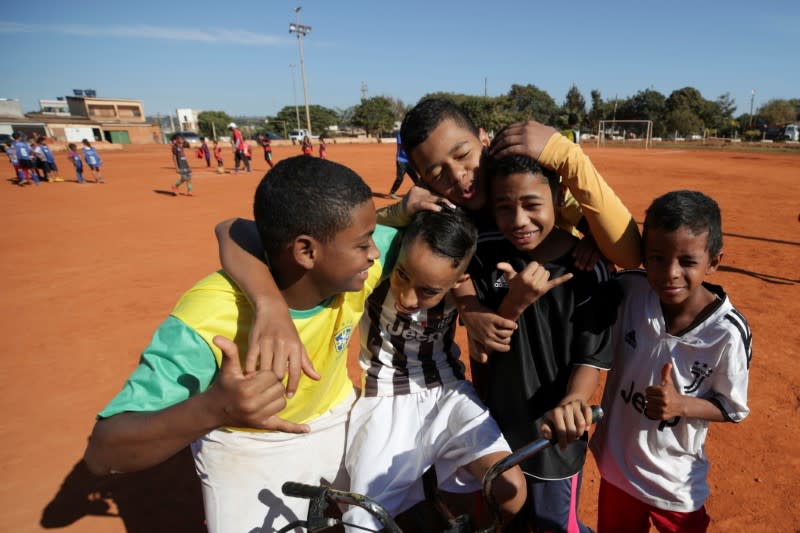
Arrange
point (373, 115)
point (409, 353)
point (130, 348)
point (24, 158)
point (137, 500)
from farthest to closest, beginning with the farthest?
point (373, 115) → point (24, 158) → point (130, 348) → point (137, 500) → point (409, 353)

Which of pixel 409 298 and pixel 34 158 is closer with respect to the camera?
pixel 409 298

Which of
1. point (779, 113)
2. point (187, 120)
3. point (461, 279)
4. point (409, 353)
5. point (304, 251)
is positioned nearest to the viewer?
point (304, 251)

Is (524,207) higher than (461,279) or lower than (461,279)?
higher

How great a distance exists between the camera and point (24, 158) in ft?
60.9

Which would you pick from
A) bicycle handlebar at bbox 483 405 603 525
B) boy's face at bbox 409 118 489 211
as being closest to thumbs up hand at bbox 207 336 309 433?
bicycle handlebar at bbox 483 405 603 525

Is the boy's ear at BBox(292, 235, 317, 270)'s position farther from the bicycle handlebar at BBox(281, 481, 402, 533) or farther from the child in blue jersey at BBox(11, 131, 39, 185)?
the child in blue jersey at BBox(11, 131, 39, 185)

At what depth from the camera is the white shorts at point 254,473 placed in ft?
6.06

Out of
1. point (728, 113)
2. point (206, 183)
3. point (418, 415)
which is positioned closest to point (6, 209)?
A: point (206, 183)

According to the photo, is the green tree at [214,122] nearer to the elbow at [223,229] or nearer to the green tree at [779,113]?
the elbow at [223,229]

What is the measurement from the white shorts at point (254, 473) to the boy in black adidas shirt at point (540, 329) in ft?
3.03

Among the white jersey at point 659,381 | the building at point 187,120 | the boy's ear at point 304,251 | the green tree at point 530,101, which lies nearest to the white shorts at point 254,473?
the boy's ear at point 304,251

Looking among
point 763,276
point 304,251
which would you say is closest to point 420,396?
point 304,251

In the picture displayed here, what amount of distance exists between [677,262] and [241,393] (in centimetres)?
173

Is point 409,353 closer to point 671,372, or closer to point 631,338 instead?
point 631,338
